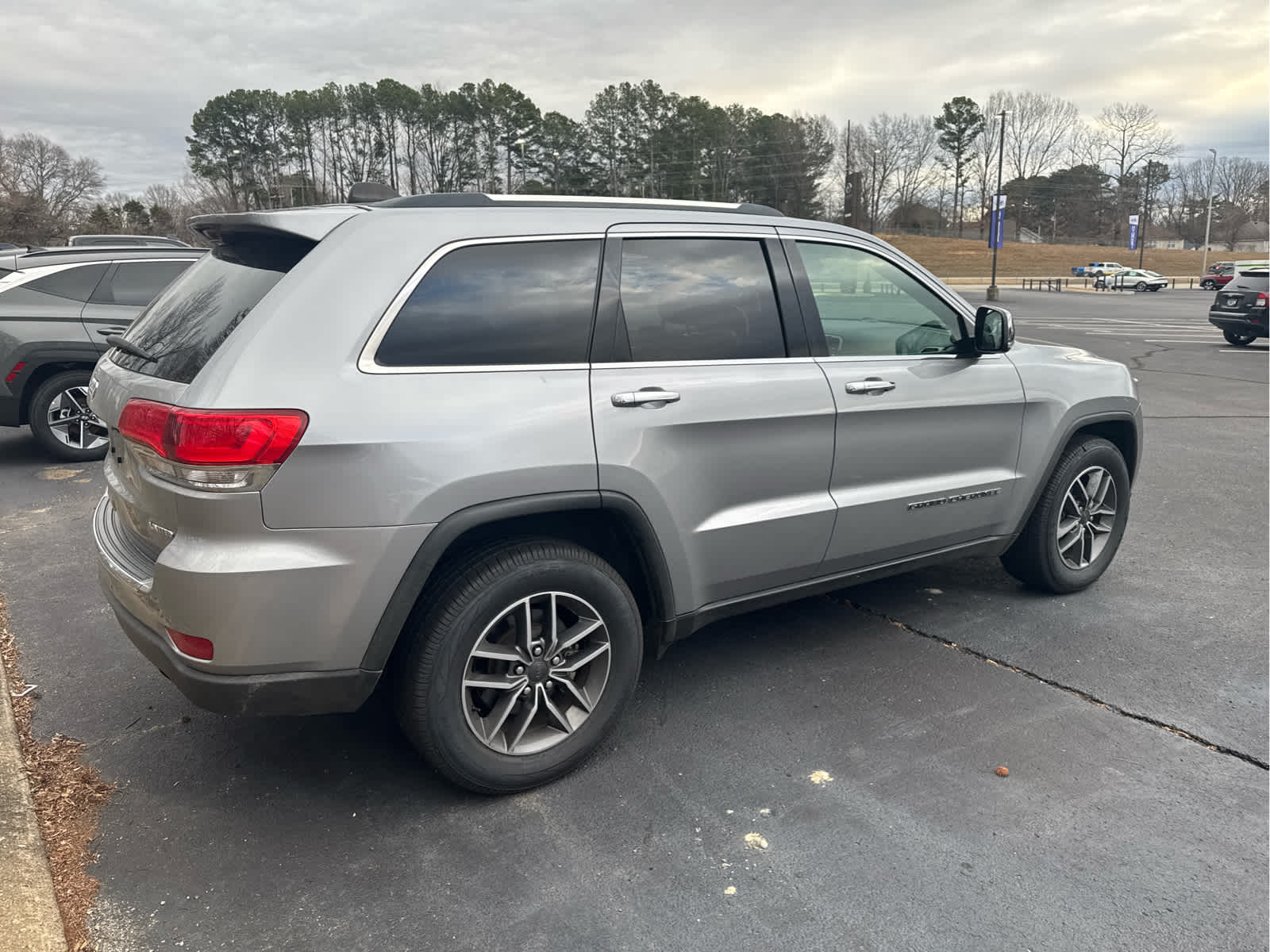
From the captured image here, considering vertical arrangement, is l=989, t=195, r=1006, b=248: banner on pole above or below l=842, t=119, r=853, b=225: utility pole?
below

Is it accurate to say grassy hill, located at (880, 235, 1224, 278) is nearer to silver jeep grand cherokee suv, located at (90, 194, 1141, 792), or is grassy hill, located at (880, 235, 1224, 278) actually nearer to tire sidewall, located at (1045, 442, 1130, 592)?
tire sidewall, located at (1045, 442, 1130, 592)

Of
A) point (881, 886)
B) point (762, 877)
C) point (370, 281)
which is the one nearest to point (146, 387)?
point (370, 281)

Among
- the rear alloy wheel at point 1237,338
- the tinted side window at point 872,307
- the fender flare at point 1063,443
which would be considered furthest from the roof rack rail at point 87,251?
the rear alloy wheel at point 1237,338

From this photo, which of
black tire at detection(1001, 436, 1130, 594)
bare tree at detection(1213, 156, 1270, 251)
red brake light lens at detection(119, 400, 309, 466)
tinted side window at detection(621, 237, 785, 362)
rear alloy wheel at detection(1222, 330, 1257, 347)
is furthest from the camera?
bare tree at detection(1213, 156, 1270, 251)

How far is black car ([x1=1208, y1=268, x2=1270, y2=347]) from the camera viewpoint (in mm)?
18891

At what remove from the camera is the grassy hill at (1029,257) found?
238ft

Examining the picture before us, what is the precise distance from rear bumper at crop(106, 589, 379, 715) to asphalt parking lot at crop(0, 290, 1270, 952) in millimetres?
451

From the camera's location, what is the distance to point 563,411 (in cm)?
289

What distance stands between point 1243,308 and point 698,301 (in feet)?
66.1

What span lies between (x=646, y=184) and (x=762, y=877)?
90357 millimetres

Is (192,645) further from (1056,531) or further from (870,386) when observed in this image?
(1056,531)

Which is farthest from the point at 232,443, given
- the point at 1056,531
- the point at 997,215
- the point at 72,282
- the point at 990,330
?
the point at 997,215

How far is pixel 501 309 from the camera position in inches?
115

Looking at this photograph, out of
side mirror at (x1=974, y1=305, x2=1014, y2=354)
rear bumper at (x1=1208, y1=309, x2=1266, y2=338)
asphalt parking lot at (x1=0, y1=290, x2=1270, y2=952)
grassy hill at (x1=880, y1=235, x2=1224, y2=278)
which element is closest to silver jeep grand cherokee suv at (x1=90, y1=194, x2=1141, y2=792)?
side mirror at (x1=974, y1=305, x2=1014, y2=354)
